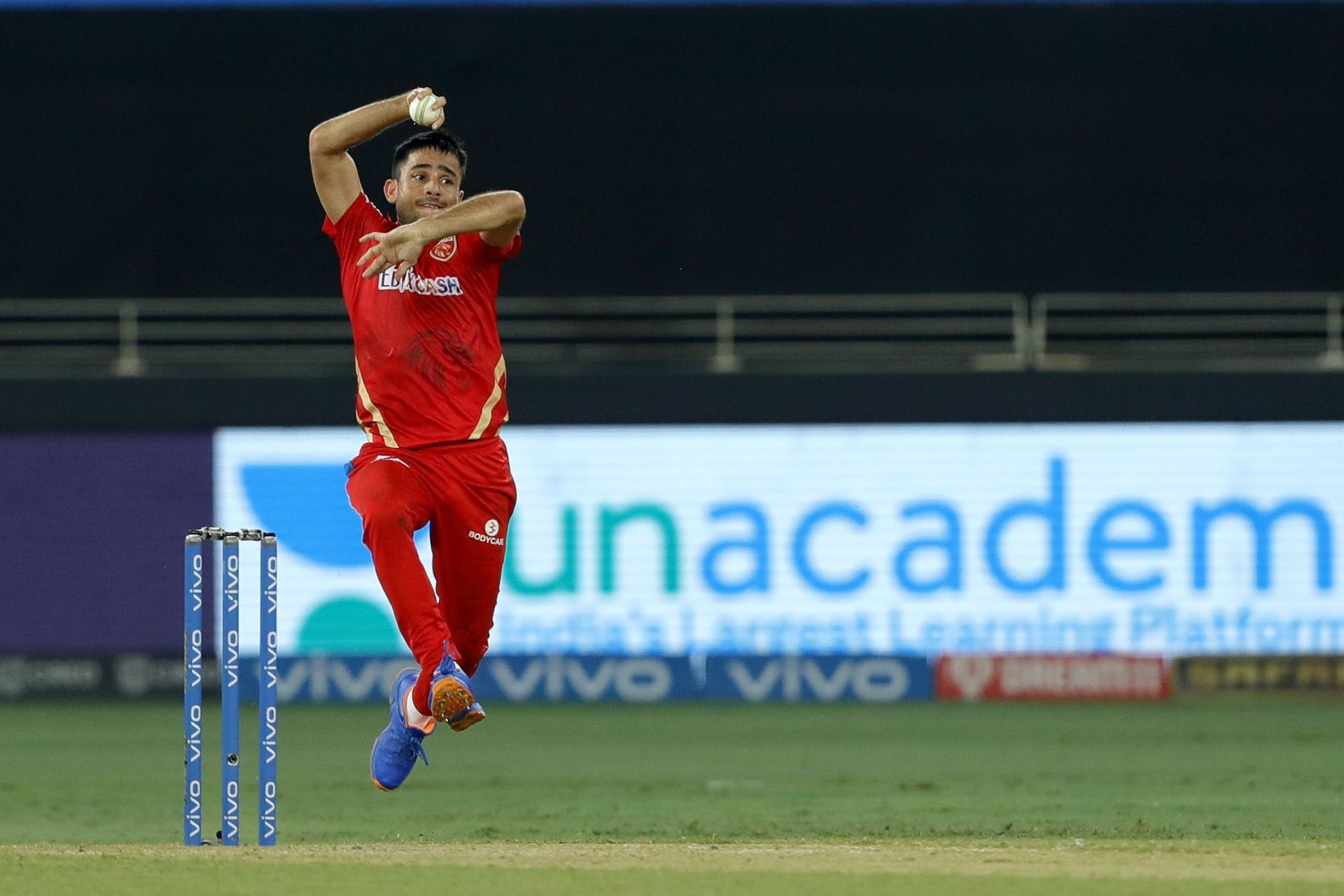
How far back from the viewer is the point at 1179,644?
16.7 m

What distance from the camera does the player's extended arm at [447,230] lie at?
6.23 metres

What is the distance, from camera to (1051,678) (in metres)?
16.9

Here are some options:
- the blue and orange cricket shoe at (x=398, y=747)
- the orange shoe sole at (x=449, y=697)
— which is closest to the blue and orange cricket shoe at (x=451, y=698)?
the orange shoe sole at (x=449, y=697)

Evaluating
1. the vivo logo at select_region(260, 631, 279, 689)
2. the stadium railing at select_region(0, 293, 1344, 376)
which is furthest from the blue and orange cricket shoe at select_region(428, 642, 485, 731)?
the stadium railing at select_region(0, 293, 1344, 376)

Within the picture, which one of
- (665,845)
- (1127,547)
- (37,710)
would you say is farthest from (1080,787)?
(37,710)

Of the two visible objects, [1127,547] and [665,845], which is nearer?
[665,845]

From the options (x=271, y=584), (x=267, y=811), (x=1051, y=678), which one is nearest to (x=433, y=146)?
(x=271, y=584)

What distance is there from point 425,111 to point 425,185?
440 millimetres

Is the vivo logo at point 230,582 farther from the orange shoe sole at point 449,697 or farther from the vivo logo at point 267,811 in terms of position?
the orange shoe sole at point 449,697

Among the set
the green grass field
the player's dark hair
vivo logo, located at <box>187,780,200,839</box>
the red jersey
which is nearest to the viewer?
the green grass field

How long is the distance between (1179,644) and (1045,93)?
240 inches

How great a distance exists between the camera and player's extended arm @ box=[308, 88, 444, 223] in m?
6.67

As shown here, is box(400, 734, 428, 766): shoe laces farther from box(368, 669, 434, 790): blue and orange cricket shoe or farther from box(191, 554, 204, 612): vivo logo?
box(191, 554, 204, 612): vivo logo

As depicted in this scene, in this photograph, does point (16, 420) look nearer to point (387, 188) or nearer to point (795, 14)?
point (795, 14)
